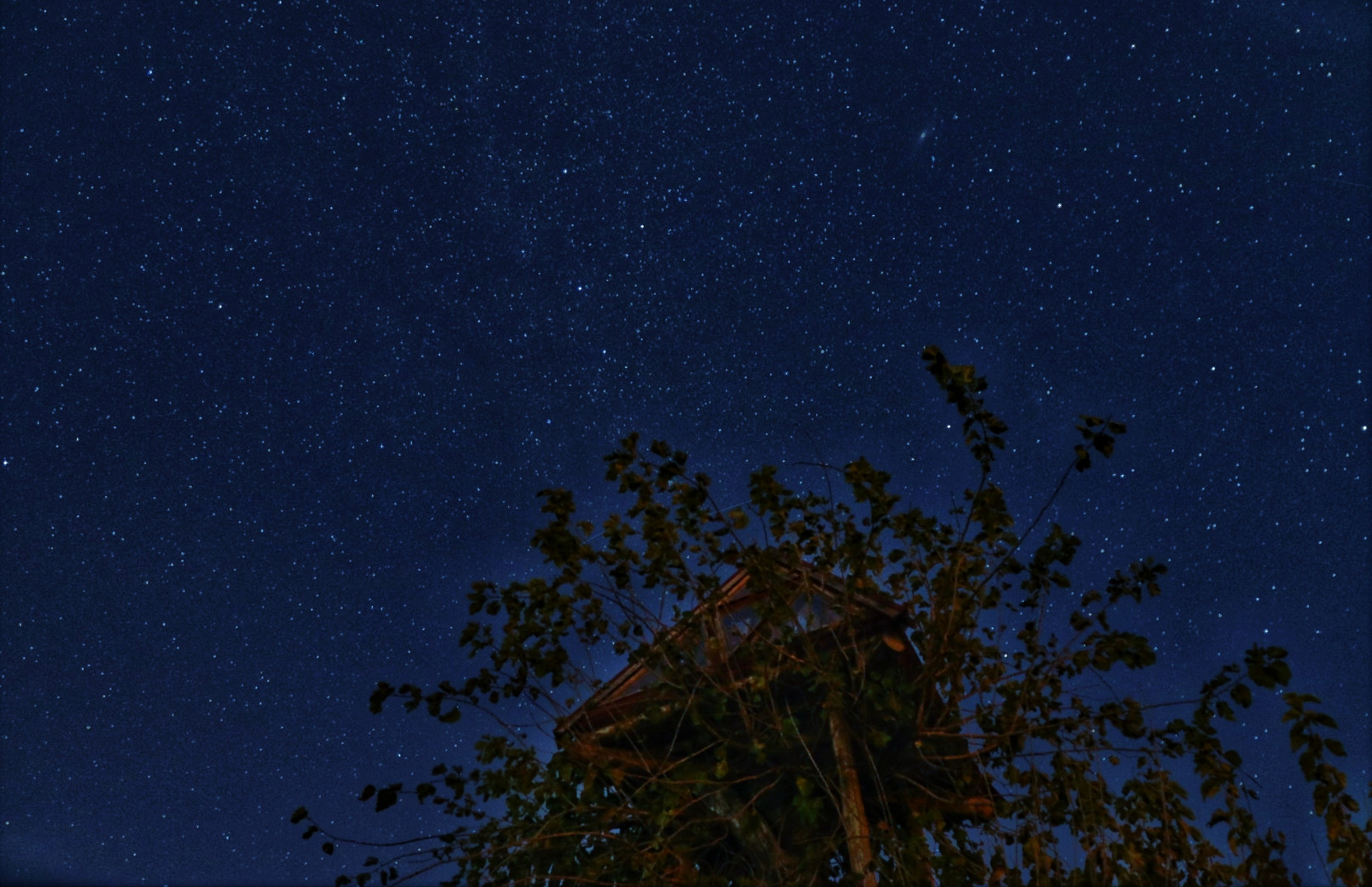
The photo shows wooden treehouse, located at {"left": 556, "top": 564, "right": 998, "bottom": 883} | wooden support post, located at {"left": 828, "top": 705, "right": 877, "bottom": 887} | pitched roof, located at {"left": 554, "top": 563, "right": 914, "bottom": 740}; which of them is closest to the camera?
wooden support post, located at {"left": 828, "top": 705, "right": 877, "bottom": 887}

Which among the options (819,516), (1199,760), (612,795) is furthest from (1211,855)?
(612,795)

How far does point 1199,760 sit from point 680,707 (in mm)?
2933

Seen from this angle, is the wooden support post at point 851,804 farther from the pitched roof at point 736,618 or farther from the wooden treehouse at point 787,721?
the pitched roof at point 736,618

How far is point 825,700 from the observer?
5.29m

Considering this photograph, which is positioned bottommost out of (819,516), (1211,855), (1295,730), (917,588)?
(1211,855)

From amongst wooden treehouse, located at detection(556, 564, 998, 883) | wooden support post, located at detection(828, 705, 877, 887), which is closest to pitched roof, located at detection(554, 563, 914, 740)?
wooden treehouse, located at detection(556, 564, 998, 883)

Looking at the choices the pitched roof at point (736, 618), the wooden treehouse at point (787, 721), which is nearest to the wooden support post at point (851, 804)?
the wooden treehouse at point (787, 721)

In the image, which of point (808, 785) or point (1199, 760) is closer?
point (1199, 760)

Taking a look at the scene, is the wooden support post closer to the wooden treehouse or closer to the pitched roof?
the wooden treehouse

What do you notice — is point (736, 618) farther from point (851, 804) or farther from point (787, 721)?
point (851, 804)

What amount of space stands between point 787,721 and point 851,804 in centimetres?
66

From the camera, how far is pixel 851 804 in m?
5.48

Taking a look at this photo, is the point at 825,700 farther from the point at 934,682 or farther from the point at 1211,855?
the point at 1211,855

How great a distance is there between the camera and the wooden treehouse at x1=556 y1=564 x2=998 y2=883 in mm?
5336
